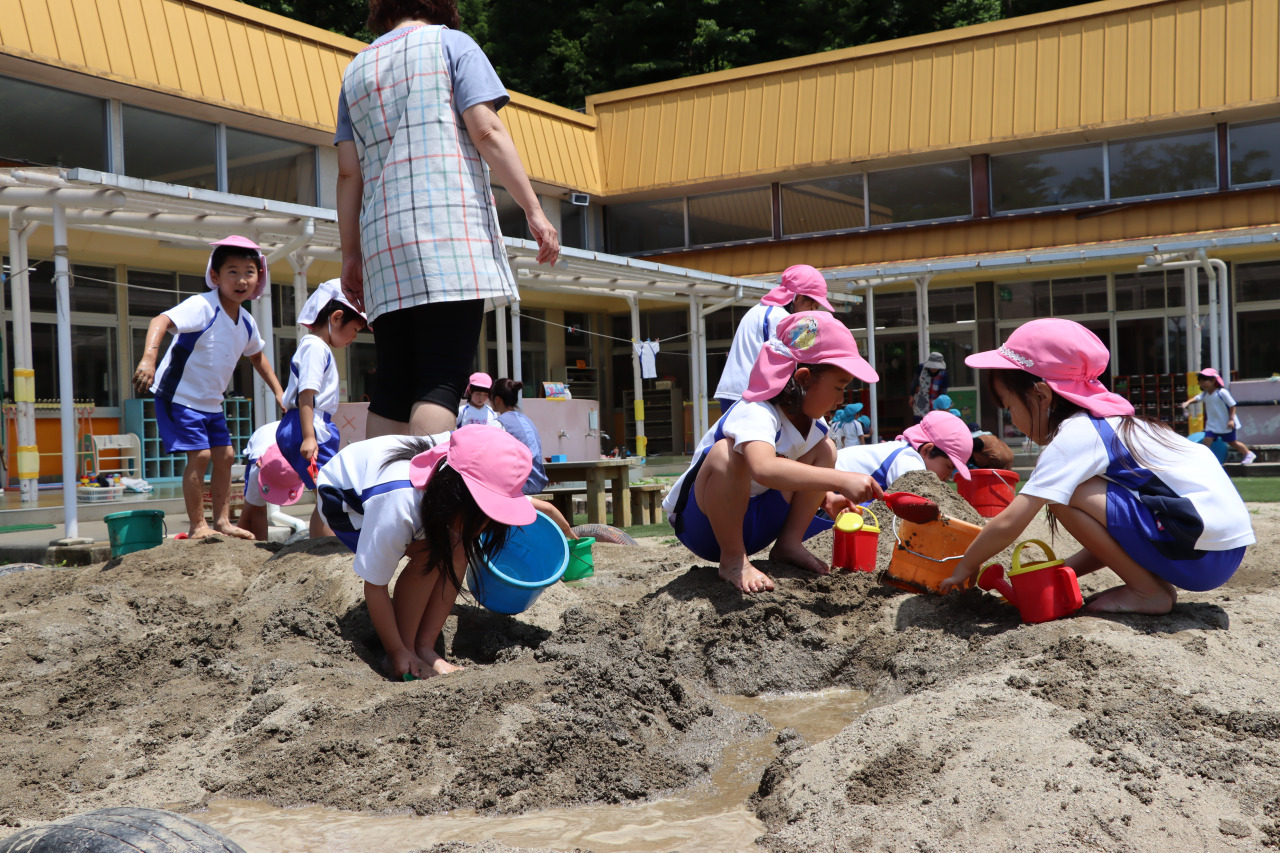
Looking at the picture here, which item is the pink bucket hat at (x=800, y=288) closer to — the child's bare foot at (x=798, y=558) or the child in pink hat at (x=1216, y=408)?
the child's bare foot at (x=798, y=558)

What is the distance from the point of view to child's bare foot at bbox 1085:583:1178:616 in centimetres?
291

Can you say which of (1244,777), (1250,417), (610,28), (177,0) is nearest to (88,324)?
(177,0)

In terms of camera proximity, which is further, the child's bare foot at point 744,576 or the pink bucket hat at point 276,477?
the pink bucket hat at point 276,477

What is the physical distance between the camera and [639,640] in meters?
3.35

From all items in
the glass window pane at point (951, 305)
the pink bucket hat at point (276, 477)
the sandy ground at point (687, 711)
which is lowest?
the sandy ground at point (687, 711)

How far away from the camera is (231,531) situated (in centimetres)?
534

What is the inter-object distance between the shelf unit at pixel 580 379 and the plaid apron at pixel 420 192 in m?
16.1

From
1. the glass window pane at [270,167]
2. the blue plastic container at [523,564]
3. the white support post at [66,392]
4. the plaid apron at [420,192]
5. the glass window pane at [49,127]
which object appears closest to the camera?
the plaid apron at [420,192]

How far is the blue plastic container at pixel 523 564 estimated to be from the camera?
3621 millimetres

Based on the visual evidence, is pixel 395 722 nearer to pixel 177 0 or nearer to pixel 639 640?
pixel 639 640

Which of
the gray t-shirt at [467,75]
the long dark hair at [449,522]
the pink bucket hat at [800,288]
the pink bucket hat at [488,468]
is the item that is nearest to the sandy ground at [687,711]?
the long dark hair at [449,522]

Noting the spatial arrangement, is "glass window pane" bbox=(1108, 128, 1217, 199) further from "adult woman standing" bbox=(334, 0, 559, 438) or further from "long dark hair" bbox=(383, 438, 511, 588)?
"long dark hair" bbox=(383, 438, 511, 588)

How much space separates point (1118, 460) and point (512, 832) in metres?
1.96

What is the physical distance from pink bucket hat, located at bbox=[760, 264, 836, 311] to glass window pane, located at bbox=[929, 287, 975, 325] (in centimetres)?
1424
